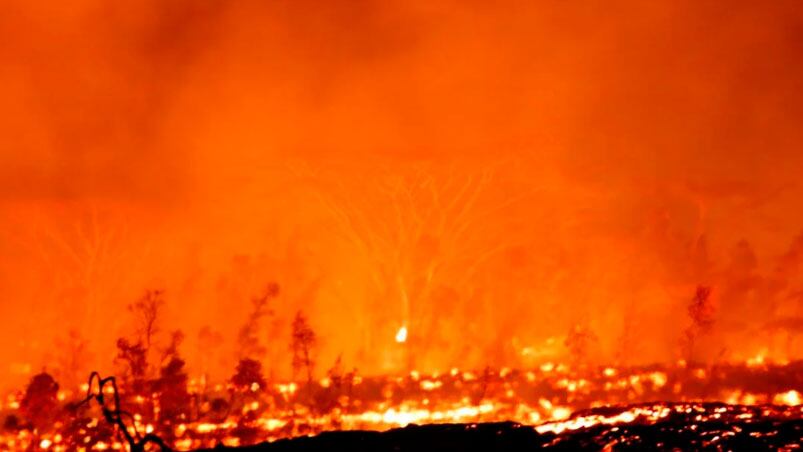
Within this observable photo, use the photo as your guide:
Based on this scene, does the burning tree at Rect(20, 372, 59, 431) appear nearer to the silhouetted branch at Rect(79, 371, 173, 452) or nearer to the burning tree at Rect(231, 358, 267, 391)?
the burning tree at Rect(231, 358, 267, 391)

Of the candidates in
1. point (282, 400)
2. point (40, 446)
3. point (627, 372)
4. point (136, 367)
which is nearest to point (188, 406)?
point (136, 367)

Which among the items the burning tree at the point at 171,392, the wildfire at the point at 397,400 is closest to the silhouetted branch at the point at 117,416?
the wildfire at the point at 397,400

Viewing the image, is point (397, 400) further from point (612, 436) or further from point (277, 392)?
point (612, 436)

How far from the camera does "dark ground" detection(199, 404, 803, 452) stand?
20.3 ft

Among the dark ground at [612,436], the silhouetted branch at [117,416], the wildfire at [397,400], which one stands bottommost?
the dark ground at [612,436]

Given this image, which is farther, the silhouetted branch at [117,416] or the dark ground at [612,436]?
the dark ground at [612,436]

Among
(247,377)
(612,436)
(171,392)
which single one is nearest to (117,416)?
(612,436)

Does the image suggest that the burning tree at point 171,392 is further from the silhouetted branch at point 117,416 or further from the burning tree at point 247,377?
the silhouetted branch at point 117,416

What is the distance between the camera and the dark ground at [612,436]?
20.3 feet

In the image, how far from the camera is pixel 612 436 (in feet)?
21.4

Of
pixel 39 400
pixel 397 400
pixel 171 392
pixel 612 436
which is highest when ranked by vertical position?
pixel 397 400

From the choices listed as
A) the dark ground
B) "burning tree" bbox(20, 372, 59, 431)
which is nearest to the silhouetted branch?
the dark ground

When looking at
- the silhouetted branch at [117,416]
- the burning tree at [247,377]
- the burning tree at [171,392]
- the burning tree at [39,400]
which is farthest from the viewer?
the burning tree at [247,377]

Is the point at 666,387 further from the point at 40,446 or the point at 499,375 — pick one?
the point at 40,446
